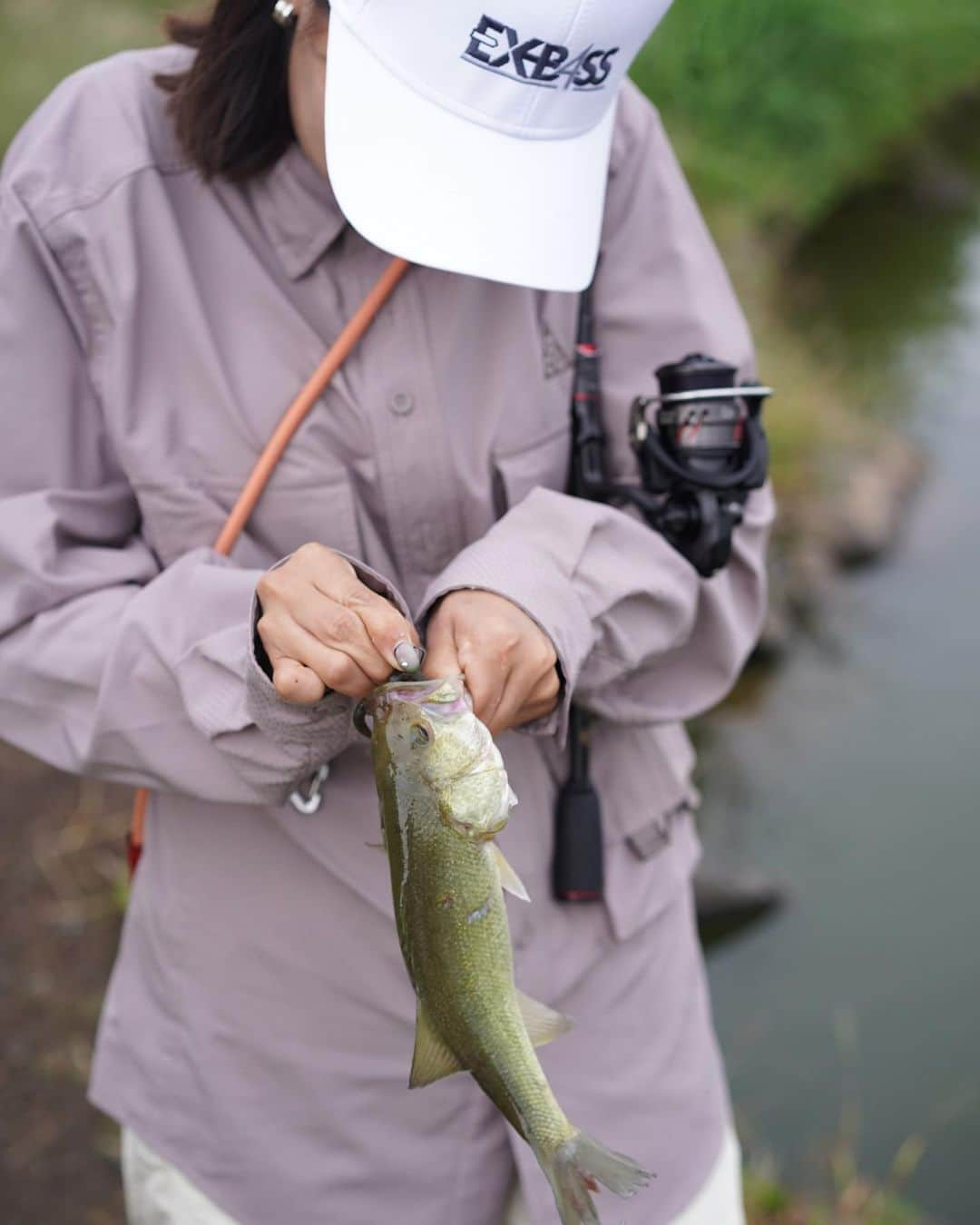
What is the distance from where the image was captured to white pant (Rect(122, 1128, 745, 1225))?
182 centimetres

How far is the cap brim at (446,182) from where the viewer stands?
58.9 inches

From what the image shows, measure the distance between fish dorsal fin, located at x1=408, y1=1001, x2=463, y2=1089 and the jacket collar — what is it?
3.15 ft

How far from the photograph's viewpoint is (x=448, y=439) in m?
1.70

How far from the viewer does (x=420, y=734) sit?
54.0 inches

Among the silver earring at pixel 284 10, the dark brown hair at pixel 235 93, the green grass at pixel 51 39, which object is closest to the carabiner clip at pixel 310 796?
the dark brown hair at pixel 235 93

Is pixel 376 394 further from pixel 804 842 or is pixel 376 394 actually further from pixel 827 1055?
pixel 804 842

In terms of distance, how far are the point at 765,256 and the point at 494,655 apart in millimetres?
8961

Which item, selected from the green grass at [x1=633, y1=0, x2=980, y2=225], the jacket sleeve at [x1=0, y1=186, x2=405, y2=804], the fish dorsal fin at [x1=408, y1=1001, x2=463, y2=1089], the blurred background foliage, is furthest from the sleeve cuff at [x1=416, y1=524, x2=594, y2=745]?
the green grass at [x1=633, y1=0, x2=980, y2=225]

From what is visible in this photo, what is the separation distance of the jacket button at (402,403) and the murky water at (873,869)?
3.10 m

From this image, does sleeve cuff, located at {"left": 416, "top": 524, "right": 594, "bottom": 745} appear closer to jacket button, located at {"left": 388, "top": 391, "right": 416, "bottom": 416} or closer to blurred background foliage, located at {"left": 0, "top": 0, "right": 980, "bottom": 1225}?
jacket button, located at {"left": 388, "top": 391, "right": 416, "bottom": 416}

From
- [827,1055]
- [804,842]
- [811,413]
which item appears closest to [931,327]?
[811,413]

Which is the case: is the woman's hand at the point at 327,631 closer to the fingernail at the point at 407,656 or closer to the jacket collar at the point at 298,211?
the fingernail at the point at 407,656

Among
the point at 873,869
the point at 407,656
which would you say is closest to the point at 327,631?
the point at 407,656

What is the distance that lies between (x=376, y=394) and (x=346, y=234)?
0.22 m
